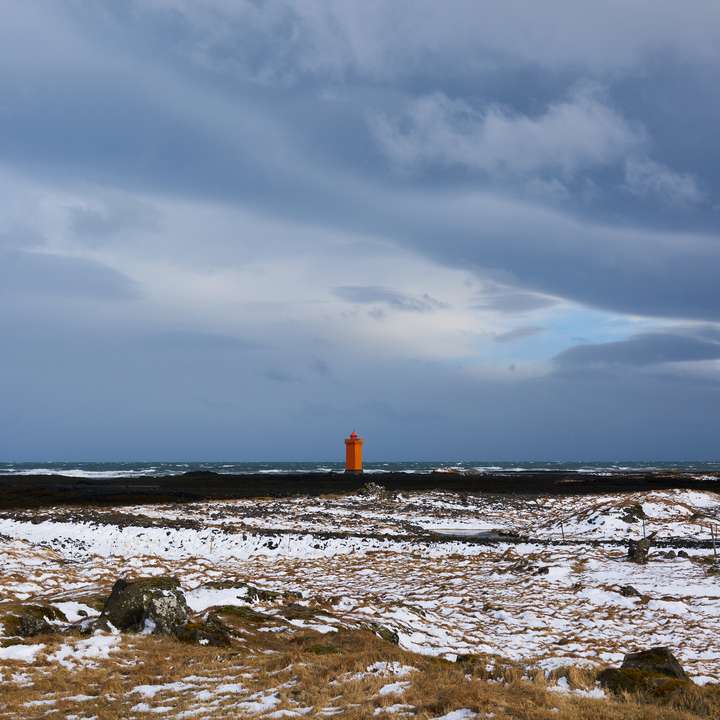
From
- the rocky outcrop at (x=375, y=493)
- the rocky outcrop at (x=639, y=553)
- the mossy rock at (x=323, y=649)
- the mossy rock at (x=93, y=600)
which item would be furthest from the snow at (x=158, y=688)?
the rocky outcrop at (x=375, y=493)

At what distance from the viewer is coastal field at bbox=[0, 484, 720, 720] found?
889 cm

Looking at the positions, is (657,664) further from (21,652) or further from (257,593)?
(21,652)

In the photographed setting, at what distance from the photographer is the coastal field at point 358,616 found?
8891 millimetres

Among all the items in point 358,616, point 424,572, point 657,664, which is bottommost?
point 424,572

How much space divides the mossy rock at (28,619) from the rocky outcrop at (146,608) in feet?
3.73

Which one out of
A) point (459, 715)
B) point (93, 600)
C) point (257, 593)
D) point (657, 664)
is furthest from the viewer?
point (257, 593)

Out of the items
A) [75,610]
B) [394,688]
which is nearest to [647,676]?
[394,688]

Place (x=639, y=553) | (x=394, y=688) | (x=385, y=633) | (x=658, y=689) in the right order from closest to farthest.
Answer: (x=658, y=689) → (x=394, y=688) → (x=385, y=633) → (x=639, y=553)

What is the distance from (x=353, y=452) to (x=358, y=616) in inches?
2985

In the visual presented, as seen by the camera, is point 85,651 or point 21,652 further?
point 85,651

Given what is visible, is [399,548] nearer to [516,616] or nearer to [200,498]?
[516,616]

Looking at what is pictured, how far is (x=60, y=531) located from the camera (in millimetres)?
30078

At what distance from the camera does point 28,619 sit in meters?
13.1

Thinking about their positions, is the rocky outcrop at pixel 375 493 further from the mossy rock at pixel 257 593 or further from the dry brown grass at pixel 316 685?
the dry brown grass at pixel 316 685
